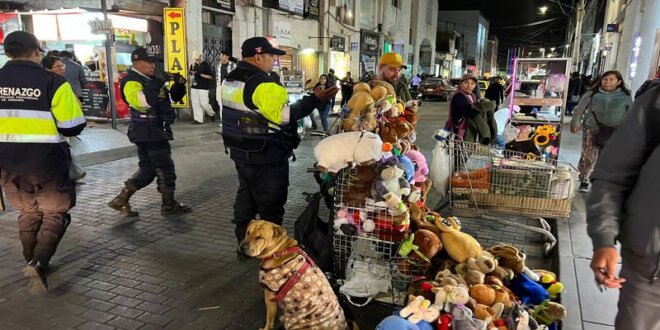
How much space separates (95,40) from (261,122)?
1007 cm

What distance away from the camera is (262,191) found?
4.20 metres

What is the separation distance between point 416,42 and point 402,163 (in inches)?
1455

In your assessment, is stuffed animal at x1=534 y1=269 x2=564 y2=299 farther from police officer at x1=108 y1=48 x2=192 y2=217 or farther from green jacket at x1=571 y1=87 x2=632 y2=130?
police officer at x1=108 y1=48 x2=192 y2=217

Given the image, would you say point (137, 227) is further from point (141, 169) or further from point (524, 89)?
point (524, 89)

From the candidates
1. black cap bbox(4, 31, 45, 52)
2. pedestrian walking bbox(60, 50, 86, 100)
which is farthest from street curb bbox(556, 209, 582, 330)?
pedestrian walking bbox(60, 50, 86, 100)

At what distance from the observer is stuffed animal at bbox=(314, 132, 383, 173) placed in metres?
3.17

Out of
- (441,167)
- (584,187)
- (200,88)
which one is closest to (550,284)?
(441,167)

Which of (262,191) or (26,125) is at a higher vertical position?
(26,125)

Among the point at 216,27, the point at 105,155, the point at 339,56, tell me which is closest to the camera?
the point at 105,155

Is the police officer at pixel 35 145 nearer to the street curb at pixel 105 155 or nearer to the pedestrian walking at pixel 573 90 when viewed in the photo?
the street curb at pixel 105 155

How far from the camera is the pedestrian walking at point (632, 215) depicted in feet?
6.28

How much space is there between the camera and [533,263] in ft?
15.3

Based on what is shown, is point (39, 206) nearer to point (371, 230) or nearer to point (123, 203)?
point (123, 203)

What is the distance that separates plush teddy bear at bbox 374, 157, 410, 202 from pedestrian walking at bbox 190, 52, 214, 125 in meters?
11.2
